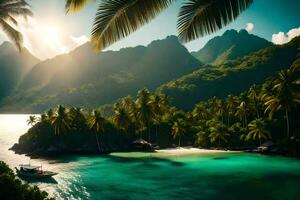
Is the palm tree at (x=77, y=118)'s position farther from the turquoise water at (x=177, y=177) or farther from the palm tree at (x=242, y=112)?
the palm tree at (x=242, y=112)

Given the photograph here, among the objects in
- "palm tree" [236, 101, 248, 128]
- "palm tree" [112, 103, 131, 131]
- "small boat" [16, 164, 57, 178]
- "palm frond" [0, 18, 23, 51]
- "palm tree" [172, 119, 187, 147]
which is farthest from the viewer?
"palm tree" [172, 119, 187, 147]

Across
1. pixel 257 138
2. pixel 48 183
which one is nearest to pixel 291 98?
pixel 257 138

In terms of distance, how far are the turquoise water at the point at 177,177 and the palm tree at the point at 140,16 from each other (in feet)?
115

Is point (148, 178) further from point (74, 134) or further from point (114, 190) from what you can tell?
point (74, 134)

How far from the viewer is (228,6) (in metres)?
5.50

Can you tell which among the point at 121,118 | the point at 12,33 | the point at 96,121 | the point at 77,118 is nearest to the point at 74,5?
the point at 12,33

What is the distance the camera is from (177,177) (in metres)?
50.2

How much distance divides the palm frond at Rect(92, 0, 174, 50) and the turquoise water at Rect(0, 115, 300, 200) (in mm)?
34926

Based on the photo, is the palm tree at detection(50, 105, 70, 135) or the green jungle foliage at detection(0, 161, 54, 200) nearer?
the green jungle foliage at detection(0, 161, 54, 200)

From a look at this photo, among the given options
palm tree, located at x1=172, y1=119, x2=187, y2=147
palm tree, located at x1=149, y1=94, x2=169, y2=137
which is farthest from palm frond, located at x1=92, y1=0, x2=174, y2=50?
palm tree, located at x1=172, y1=119, x2=187, y2=147

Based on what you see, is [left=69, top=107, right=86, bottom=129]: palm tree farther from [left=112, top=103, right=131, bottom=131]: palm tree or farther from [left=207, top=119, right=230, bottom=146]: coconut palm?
[left=207, top=119, right=230, bottom=146]: coconut palm

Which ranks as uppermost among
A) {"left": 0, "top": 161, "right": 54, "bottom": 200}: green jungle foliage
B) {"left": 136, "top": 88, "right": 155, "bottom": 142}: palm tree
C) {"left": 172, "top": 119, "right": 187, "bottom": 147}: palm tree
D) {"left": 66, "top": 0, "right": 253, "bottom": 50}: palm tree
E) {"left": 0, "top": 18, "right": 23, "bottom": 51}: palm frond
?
{"left": 136, "top": 88, "right": 155, "bottom": 142}: palm tree

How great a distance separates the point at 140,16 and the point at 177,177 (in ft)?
152

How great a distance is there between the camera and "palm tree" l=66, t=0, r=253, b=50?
567 centimetres
